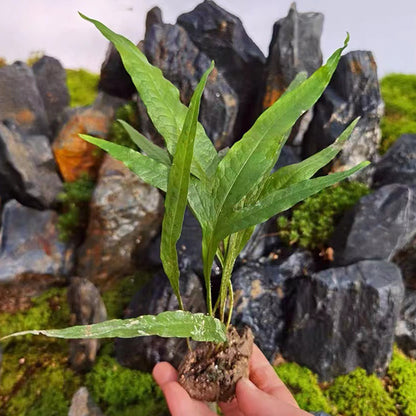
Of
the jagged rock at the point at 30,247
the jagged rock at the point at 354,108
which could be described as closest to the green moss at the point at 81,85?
the jagged rock at the point at 30,247

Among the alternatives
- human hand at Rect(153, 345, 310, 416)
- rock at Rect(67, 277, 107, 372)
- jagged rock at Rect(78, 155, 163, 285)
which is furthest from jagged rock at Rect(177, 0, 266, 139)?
human hand at Rect(153, 345, 310, 416)

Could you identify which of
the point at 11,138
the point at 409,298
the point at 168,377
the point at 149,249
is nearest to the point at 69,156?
the point at 11,138

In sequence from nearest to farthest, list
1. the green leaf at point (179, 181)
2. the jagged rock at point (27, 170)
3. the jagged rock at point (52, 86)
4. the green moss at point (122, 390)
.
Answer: the green leaf at point (179, 181) < the green moss at point (122, 390) < the jagged rock at point (27, 170) < the jagged rock at point (52, 86)

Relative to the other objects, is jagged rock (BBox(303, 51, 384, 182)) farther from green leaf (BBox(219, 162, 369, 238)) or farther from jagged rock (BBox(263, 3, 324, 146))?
green leaf (BBox(219, 162, 369, 238))

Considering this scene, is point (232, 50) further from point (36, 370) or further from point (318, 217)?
point (36, 370)

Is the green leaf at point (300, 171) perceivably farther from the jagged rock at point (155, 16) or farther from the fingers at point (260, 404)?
the jagged rock at point (155, 16)

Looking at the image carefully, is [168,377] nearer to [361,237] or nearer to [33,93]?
[361,237]
